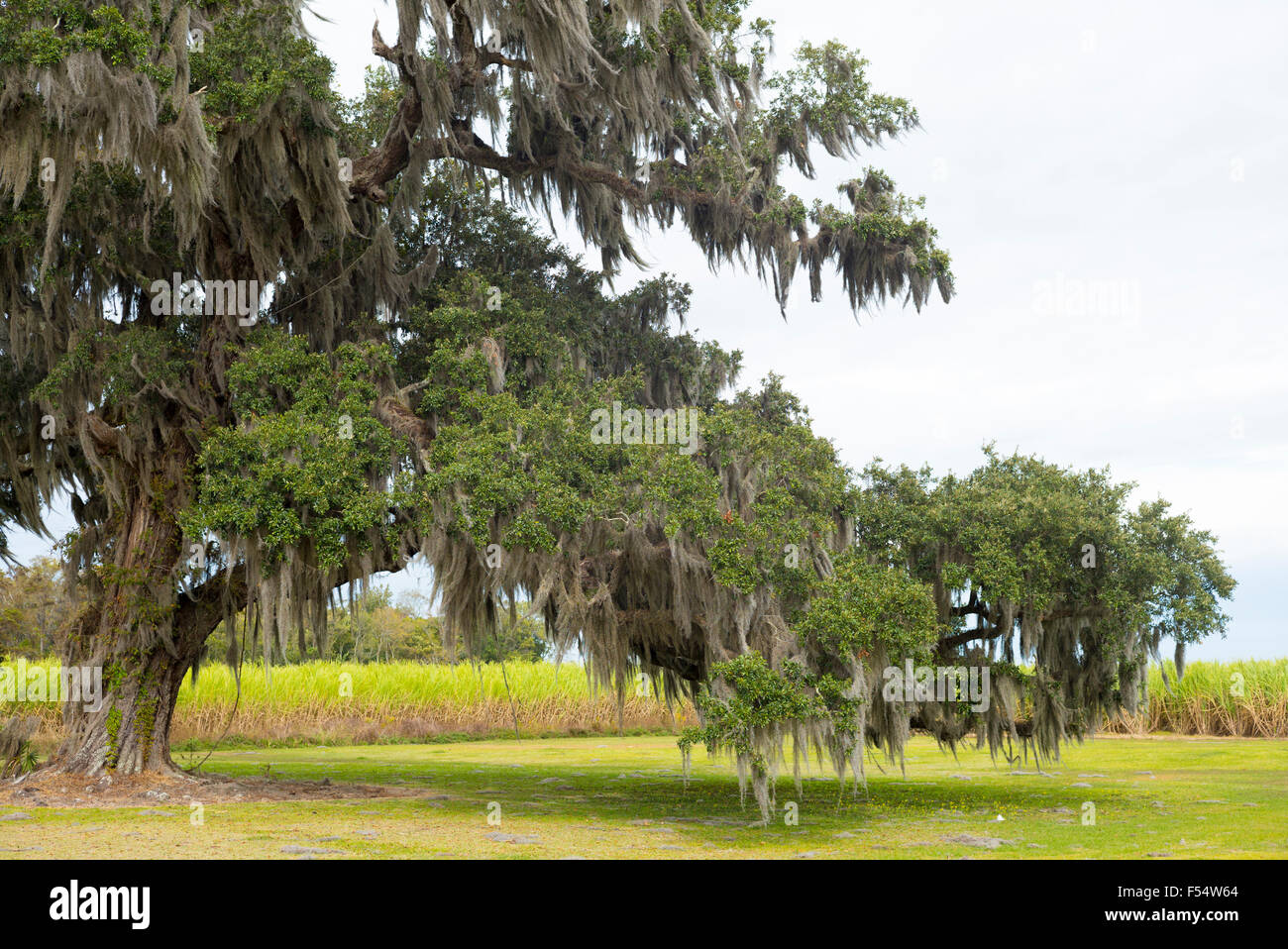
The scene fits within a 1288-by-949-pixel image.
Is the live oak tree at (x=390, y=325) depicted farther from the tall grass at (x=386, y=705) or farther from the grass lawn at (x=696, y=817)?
the tall grass at (x=386, y=705)

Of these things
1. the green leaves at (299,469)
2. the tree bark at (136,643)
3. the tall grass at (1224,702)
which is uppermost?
the green leaves at (299,469)

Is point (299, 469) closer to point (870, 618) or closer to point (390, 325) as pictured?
point (390, 325)

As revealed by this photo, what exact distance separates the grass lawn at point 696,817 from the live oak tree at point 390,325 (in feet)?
6.87

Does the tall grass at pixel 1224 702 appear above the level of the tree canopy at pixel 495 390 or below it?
below

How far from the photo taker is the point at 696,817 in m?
12.9

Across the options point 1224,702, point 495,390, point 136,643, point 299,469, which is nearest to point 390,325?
point 495,390

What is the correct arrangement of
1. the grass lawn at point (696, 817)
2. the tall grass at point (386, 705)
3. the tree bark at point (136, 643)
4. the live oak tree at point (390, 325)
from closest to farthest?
the grass lawn at point (696, 817)
the live oak tree at point (390, 325)
the tree bark at point (136, 643)
the tall grass at point (386, 705)

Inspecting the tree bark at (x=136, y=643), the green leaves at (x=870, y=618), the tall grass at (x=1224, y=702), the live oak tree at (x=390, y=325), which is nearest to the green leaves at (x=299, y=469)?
the live oak tree at (x=390, y=325)

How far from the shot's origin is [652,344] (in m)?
16.3

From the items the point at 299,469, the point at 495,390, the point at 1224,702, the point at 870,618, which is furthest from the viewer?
the point at 1224,702

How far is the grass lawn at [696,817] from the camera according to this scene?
9.88 m

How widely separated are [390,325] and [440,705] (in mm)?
17872

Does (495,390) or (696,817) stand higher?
(495,390)

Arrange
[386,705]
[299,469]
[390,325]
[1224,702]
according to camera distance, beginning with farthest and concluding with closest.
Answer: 1. [386,705]
2. [1224,702]
3. [390,325]
4. [299,469]
